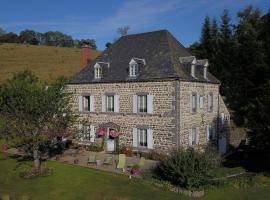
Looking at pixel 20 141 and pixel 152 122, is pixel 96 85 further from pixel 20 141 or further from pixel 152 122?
pixel 20 141

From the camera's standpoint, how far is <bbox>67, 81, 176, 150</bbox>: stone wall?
26.7 meters

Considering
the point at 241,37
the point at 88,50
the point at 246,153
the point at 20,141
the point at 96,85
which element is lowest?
the point at 246,153

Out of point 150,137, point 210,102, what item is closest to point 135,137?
point 150,137

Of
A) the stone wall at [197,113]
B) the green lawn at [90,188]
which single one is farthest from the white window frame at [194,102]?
the green lawn at [90,188]

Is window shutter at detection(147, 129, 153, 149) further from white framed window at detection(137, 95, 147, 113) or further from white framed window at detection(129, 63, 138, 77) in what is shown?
white framed window at detection(129, 63, 138, 77)

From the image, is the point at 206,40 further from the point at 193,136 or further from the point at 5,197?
the point at 5,197

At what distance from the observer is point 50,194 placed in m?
18.3

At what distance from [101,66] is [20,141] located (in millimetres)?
12413

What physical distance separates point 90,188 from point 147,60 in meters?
13.4

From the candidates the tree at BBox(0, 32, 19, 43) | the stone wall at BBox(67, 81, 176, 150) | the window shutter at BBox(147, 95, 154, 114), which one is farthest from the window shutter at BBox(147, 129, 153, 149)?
the tree at BBox(0, 32, 19, 43)

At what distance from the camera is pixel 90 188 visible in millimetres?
19109

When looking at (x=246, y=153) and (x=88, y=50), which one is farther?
(x=88, y=50)

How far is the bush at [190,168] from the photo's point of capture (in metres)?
18.8

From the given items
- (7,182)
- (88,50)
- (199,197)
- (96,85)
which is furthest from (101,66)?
(199,197)
